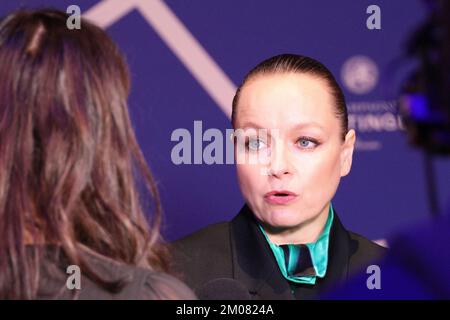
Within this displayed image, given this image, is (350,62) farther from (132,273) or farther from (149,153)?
(132,273)

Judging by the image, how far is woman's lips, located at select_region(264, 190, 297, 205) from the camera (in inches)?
66.8

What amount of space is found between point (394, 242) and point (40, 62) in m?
0.60

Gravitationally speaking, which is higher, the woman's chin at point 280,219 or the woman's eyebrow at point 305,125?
the woman's eyebrow at point 305,125

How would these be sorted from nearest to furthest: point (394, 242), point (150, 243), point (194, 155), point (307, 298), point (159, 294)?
point (394, 242) < point (159, 294) < point (150, 243) < point (307, 298) < point (194, 155)

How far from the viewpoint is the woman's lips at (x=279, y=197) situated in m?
1.70

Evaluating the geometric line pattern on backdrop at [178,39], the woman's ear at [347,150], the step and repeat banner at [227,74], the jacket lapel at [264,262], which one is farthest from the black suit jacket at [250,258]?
the geometric line pattern on backdrop at [178,39]

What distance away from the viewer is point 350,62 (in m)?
2.01

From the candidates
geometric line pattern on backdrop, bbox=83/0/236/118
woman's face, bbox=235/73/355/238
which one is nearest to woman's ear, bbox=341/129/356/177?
woman's face, bbox=235/73/355/238

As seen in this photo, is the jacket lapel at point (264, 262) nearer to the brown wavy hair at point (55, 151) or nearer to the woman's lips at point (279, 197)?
the woman's lips at point (279, 197)

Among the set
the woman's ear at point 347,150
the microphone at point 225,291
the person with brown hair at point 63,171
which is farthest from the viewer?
the woman's ear at point 347,150

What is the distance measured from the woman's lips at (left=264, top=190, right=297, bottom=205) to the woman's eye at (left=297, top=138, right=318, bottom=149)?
0.35ft

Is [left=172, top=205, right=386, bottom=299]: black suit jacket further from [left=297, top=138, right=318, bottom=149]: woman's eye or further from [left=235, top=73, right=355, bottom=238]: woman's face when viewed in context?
[left=297, top=138, right=318, bottom=149]: woman's eye

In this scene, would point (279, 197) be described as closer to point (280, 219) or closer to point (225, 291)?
point (280, 219)

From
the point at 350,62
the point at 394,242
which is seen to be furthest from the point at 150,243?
the point at 350,62
